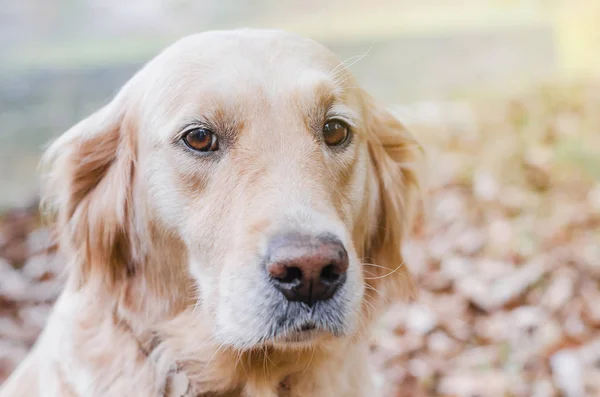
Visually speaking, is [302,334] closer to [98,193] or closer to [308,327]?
[308,327]

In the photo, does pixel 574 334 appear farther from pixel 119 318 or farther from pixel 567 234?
pixel 119 318

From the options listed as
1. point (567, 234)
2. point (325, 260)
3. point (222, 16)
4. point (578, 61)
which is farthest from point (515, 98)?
point (325, 260)

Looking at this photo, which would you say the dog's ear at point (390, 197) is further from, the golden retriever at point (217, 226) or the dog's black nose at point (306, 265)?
the dog's black nose at point (306, 265)

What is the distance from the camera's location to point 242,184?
2336mm

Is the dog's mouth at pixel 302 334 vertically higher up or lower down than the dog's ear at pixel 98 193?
lower down

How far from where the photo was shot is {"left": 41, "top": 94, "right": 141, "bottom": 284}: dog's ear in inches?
105

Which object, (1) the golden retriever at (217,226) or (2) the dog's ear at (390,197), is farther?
(2) the dog's ear at (390,197)

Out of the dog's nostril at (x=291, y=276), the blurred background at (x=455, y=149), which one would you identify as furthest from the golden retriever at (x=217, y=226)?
the blurred background at (x=455, y=149)

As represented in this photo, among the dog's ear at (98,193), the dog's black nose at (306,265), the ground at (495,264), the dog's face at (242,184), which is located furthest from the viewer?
the ground at (495,264)

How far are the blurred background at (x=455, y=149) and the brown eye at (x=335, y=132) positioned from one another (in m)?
0.44

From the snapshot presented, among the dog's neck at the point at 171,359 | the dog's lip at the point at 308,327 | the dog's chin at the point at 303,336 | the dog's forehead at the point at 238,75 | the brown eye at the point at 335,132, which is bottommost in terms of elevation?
the dog's neck at the point at 171,359

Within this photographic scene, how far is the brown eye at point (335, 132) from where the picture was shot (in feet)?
8.45

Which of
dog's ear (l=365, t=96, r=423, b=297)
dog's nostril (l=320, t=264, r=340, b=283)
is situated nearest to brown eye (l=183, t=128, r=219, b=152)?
dog's nostril (l=320, t=264, r=340, b=283)

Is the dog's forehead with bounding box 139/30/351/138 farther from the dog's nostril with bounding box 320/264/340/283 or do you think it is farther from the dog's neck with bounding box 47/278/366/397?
the dog's neck with bounding box 47/278/366/397
